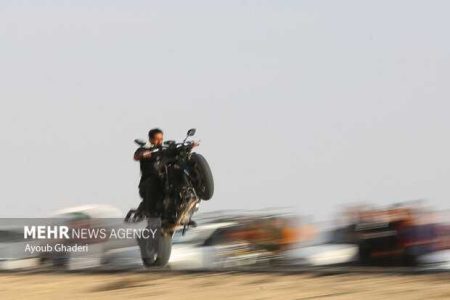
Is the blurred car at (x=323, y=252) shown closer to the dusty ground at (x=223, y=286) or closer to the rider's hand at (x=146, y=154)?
the rider's hand at (x=146, y=154)

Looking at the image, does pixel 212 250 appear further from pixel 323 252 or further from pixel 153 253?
pixel 153 253

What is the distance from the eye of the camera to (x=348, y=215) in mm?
14977

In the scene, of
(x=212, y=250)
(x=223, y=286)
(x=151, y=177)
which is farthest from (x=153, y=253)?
(x=212, y=250)

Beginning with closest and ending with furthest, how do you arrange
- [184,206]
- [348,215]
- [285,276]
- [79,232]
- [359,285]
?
1. [359,285]
2. [285,276]
3. [184,206]
4. [79,232]
5. [348,215]

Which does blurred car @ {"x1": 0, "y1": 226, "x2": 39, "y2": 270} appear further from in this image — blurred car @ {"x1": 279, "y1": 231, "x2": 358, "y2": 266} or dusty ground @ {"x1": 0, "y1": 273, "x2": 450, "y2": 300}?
blurred car @ {"x1": 279, "y1": 231, "x2": 358, "y2": 266}

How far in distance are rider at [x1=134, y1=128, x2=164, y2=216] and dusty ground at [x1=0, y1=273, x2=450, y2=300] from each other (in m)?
1.15

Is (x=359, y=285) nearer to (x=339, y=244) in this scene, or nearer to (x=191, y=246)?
(x=339, y=244)

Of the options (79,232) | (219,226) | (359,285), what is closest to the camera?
(359,285)

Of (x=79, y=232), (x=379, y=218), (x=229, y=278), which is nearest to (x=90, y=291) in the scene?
Answer: (x=229, y=278)

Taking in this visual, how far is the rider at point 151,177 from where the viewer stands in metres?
12.2

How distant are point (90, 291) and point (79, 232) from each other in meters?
3.50

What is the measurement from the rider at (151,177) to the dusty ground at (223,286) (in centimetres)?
115

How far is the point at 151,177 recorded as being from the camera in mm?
12297

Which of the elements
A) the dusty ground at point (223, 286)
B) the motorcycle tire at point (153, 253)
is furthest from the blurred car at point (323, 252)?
the dusty ground at point (223, 286)
